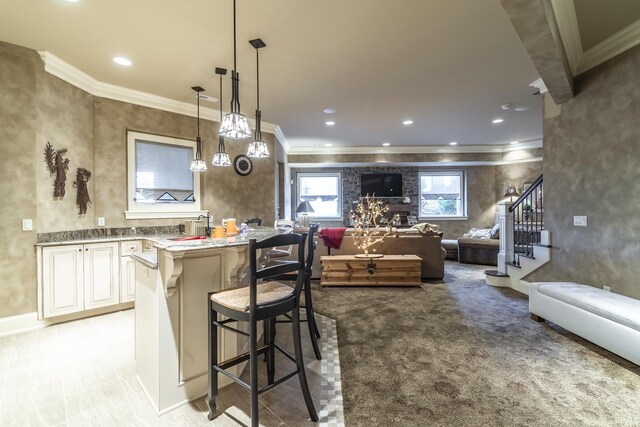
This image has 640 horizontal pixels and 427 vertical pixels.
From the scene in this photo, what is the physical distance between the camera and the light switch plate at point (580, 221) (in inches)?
131

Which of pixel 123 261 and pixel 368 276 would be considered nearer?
pixel 123 261

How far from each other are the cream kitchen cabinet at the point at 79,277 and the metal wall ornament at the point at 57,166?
0.69m

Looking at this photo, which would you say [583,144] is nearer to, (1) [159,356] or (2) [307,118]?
(2) [307,118]

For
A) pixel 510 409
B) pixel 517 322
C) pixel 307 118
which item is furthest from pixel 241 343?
pixel 307 118

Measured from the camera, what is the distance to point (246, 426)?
164 cm

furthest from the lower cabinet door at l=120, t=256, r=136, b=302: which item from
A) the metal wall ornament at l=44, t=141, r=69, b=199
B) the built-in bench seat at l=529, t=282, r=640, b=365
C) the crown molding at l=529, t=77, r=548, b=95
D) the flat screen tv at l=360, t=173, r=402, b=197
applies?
the flat screen tv at l=360, t=173, r=402, b=197

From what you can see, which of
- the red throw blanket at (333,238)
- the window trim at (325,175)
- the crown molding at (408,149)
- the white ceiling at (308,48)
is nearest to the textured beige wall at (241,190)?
the white ceiling at (308,48)

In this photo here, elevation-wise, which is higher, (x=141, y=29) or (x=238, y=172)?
(x=141, y=29)

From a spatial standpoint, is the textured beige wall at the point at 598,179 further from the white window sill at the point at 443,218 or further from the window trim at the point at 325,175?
the window trim at the point at 325,175

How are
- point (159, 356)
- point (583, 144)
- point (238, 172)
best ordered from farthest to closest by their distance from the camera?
1. point (238, 172)
2. point (583, 144)
3. point (159, 356)

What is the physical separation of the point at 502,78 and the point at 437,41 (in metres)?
1.50

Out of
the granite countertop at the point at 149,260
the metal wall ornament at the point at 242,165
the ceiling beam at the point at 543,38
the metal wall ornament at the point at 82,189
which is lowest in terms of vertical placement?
the granite countertop at the point at 149,260

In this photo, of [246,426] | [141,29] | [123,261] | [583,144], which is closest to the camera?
[246,426]

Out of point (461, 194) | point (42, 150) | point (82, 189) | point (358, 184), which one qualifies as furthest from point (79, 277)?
point (461, 194)
